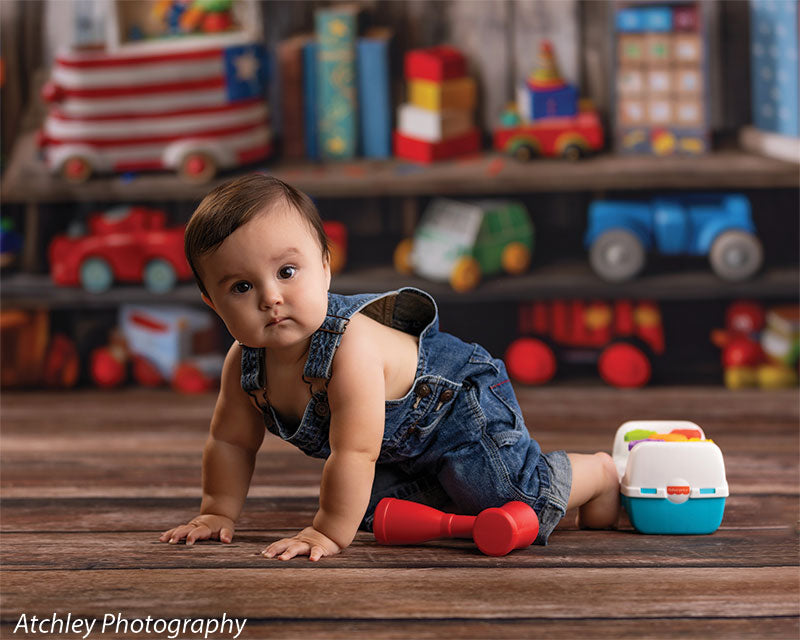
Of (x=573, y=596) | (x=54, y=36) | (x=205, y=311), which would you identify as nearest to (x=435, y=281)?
(x=205, y=311)

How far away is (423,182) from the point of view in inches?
83.7

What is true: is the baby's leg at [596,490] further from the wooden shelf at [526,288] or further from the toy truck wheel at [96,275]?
the toy truck wheel at [96,275]

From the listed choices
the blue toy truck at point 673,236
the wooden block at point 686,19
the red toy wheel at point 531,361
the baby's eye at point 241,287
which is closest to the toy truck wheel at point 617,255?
the blue toy truck at point 673,236

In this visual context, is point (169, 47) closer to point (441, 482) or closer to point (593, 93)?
point (593, 93)

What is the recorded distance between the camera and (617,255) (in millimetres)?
2143

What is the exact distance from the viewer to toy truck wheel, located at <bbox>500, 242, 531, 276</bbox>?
7.22 ft

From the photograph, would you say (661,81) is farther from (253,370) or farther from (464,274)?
(253,370)

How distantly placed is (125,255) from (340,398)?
1235 mm

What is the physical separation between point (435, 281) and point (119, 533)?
1071 millimetres

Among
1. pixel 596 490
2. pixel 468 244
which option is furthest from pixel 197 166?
pixel 596 490

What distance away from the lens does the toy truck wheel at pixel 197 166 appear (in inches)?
85.7

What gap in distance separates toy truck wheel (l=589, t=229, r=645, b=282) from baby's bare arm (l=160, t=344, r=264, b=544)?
1.11m

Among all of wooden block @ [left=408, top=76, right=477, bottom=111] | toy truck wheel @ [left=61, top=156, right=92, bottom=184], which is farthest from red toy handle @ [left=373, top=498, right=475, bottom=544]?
toy truck wheel @ [left=61, top=156, right=92, bottom=184]

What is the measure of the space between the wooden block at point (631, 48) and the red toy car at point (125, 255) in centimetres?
98
